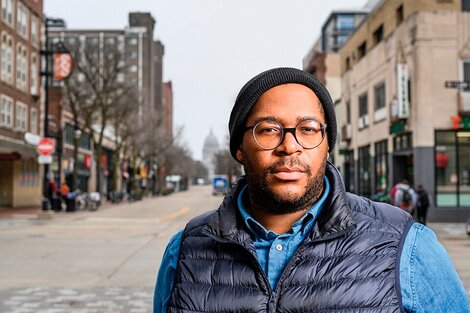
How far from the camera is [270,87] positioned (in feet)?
6.83

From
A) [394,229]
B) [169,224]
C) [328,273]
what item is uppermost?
[394,229]

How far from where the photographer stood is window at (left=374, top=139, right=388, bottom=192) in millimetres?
31875

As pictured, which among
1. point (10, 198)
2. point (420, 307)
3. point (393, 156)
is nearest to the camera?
point (420, 307)

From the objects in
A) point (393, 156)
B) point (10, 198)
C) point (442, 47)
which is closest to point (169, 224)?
point (393, 156)

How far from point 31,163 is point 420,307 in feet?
150

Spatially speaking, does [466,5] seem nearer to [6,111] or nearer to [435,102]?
[435,102]

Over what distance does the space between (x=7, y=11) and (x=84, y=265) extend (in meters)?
29.8

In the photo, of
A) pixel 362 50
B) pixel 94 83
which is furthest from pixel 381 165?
pixel 94 83

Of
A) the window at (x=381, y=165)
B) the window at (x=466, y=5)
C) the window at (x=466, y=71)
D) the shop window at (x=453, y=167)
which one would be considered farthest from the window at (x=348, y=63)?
the shop window at (x=453, y=167)

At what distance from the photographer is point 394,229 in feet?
6.53

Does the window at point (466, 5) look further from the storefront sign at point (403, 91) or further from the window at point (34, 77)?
the window at point (34, 77)

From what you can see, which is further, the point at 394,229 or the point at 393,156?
the point at 393,156

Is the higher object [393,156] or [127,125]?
[127,125]

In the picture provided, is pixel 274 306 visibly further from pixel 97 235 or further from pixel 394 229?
pixel 97 235
